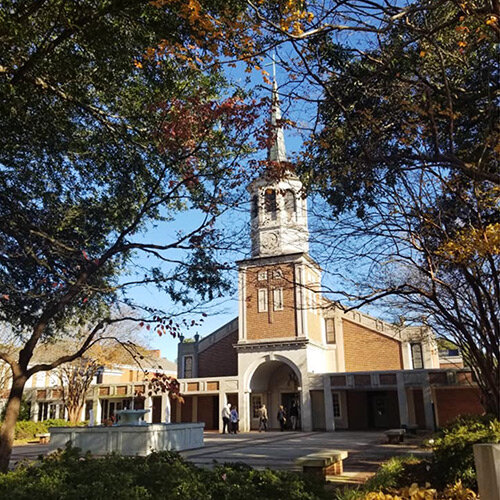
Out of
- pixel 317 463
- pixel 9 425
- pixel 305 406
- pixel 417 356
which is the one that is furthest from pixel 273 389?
pixel 9 425

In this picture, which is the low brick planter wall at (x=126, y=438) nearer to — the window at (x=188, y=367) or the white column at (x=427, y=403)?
the white column at (x=427, y=403)

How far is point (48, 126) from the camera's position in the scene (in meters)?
9.21

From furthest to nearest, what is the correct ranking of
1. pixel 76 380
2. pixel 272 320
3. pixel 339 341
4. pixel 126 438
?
pixel 339 341 < pixel 272 320 < pixel 76 380 < pixel 126 438

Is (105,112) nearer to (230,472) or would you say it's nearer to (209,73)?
(209,73)

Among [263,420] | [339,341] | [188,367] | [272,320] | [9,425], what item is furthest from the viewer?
[188,367]

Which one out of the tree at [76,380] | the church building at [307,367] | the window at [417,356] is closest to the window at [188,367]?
the church building at [307,367]

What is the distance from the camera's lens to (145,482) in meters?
5.90

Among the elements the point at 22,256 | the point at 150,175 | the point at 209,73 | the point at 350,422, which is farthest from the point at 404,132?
the point at 350,422

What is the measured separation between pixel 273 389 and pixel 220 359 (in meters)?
4.73

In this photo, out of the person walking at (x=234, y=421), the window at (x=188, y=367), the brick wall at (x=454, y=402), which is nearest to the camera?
the brick wall at (x=454, y=402)

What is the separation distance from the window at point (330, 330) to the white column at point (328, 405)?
595cm

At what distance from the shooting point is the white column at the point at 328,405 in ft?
99.3

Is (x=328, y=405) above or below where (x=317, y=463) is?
above

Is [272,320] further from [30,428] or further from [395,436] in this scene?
[30,428]
